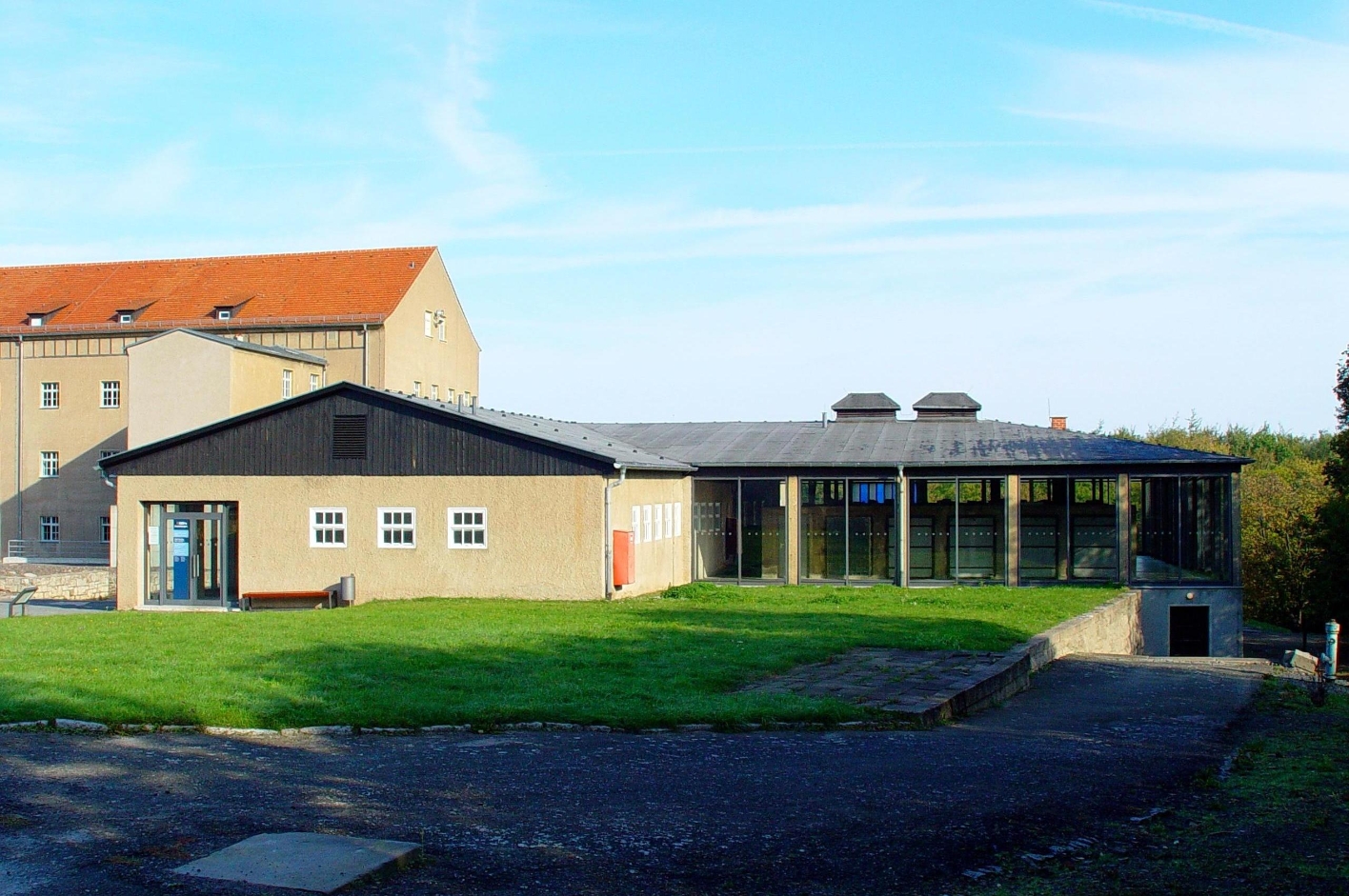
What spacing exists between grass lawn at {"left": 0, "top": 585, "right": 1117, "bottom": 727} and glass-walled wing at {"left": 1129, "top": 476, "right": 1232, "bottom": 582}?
16.7 feet

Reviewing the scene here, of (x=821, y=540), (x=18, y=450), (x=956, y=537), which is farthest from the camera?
(x=18, y=450)

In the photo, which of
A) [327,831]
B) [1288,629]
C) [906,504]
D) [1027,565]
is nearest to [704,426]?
[906,504]

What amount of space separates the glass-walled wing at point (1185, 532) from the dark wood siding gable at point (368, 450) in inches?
542

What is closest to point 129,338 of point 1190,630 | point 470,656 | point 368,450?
point 368,450

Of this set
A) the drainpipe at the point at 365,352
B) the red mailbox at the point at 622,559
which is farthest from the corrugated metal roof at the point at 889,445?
the drainpipe at the point at 365,352

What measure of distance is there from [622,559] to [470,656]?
10176mm

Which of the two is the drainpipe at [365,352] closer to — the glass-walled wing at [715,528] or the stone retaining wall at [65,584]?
the stone retaining wall at [65,584]

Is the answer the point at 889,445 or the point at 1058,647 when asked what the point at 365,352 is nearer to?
the point at 889,445

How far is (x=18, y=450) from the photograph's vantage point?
46.6 m

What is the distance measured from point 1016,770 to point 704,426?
27.9 metres

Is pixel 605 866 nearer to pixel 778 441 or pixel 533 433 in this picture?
pixel 533 433

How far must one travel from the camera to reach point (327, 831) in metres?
7.04

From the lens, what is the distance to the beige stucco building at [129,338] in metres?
44.3

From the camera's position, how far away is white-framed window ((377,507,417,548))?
2559cm
